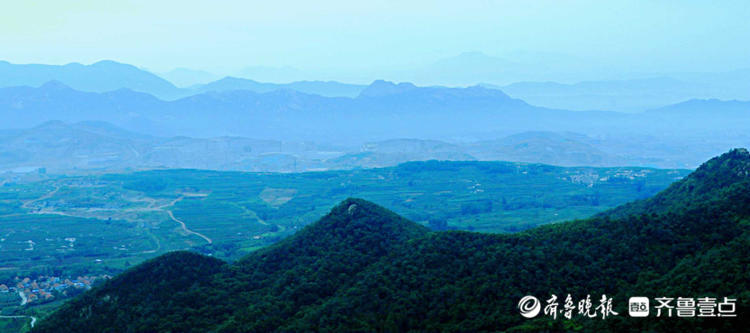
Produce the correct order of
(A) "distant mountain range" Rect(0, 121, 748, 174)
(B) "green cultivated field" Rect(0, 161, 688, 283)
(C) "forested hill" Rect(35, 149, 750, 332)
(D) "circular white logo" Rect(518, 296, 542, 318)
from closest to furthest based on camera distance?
(D) "circular white logo" Rect(518, 296, 542, 318) → (C) "forested hill" Rect(35, 149, 750, 332) → (B) "green cultivated field" Rect(0, 161, 688, 283) → (A) "distant mountain range" Rect(0, 121, 748, 174)

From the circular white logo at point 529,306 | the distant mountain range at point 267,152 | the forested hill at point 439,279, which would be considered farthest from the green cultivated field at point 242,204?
the circular white logo at point 529,306

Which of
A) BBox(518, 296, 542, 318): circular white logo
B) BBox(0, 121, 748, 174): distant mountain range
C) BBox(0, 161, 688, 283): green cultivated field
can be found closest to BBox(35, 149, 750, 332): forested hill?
BBox(518, 296, 542, 318): circular white logo

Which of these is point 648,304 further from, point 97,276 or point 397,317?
point 97,276

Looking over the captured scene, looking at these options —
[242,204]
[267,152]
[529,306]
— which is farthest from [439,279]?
[267,152]

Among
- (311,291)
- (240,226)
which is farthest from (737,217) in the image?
(240,226)

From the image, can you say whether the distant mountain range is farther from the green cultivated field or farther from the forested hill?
the forested hill

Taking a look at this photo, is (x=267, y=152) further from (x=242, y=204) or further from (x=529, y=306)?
(x=529, y=306)

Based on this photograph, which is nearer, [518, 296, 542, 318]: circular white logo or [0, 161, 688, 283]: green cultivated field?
[518, 296, 542, 318]: circular white logo
